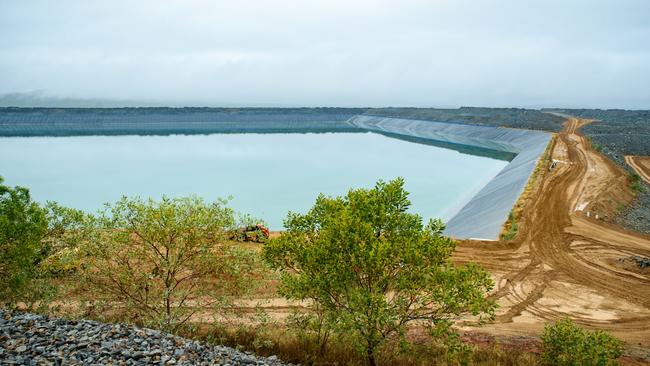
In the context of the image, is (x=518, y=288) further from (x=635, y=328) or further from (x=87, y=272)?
(x=87, y=272)

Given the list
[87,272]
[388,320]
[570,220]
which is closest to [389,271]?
[388,320]

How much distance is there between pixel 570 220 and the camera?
128 ft

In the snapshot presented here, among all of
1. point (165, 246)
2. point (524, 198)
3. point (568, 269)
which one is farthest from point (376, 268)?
point (524, 198)

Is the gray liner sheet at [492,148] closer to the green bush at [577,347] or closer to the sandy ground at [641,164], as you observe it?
the sandy ground at [641,164]

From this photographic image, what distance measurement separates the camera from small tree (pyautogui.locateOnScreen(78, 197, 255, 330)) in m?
15.6

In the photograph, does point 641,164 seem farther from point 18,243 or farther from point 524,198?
point 18,243

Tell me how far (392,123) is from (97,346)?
Result: 18170 cm

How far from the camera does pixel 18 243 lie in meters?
16.4

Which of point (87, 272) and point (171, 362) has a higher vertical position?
point (87, 272)

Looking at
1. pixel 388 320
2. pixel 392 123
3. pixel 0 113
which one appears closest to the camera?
pixel 388 320

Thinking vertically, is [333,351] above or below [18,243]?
below

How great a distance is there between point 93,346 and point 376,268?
800cm

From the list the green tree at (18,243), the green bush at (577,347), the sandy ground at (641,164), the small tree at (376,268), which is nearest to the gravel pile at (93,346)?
the green tree at (18,243)

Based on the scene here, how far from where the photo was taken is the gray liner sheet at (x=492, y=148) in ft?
142
